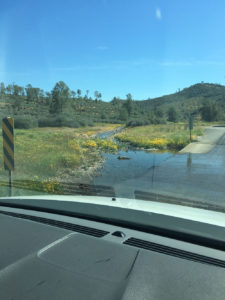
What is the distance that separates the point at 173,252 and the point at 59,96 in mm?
10951

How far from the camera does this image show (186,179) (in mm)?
8062

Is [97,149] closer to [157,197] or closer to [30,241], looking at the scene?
[157,197]

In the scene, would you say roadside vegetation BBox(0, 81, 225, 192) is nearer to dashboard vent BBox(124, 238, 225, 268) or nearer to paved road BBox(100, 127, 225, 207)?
paved road BBox(100, 127, 225, 207)

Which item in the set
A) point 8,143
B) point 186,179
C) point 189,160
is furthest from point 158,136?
point 8,143

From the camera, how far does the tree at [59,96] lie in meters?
11.2

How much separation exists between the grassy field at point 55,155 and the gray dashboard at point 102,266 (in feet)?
14.6

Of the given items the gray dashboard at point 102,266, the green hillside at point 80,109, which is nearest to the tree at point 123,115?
the green hillside at point 80,109

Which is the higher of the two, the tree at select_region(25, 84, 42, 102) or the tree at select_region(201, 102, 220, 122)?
the tree at select_region(25, 84, 42, 102)

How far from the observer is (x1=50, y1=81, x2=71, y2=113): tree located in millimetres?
11188

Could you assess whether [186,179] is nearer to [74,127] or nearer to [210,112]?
[74,127]

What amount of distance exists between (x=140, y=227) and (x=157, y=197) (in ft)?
10.3

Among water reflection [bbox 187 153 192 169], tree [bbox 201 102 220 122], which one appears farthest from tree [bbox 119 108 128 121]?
tree [bbox 201 102 220 122]

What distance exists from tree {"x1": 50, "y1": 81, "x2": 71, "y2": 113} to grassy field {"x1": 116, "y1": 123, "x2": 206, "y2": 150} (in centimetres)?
288

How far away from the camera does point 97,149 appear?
11.3m
